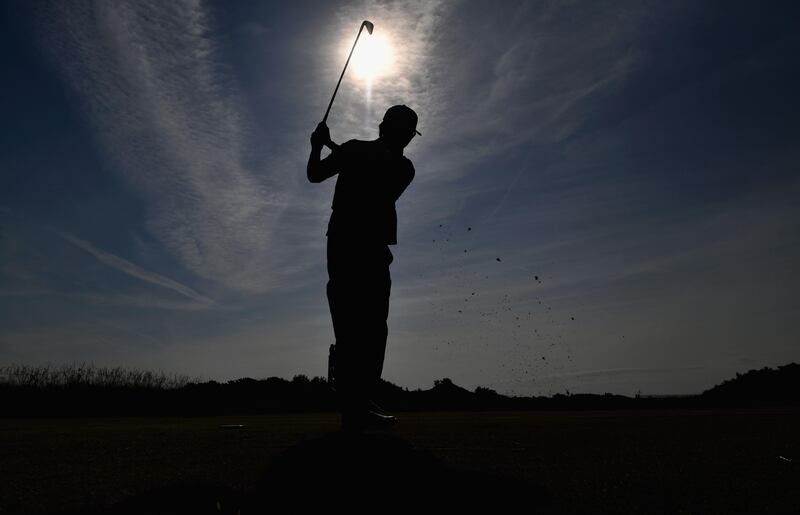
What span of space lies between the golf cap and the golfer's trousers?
942 millimetres

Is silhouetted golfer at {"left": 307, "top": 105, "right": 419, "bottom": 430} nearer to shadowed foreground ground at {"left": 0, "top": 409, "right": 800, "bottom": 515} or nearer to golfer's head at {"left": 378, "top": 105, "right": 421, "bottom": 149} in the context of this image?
golfer's head at {"left": 378, "top": 105, "right": 421, "bottom": 149}

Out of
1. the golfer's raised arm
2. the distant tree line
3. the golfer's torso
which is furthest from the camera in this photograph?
the distant tree line

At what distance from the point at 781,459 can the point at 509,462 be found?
5.23 ft

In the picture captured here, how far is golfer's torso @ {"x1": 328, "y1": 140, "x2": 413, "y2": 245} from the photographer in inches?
148

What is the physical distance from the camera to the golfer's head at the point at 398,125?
13.3 feet

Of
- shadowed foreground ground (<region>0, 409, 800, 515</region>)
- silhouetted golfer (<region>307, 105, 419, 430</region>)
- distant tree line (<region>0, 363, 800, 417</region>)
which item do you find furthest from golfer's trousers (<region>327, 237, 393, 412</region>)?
distant tree line (<region>0, 363, 800, 417</region>)

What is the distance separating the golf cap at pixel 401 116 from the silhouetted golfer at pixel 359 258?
0.06 feet

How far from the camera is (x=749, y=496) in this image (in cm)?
229

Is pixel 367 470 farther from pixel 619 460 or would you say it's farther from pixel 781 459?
pixel 781 459

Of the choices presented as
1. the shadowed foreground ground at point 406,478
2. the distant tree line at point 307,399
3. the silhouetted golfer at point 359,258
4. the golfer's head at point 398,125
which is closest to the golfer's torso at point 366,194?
the silhouetted golfer at point 359,258

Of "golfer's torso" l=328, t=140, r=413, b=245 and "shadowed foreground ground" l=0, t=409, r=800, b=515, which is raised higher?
"golfer's torso" l=328, t=140, r=413, b=245

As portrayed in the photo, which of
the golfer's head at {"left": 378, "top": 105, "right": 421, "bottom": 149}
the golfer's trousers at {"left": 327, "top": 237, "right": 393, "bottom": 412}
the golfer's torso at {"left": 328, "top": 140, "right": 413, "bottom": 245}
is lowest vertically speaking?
the golfer's trousers at {"left": 327, "top": 237, "right": 393, "bottom": 412}

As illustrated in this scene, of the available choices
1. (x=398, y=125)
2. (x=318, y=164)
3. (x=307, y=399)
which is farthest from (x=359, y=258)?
(x=307, y=399)

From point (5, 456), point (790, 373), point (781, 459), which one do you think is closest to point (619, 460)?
point (781, 459)
